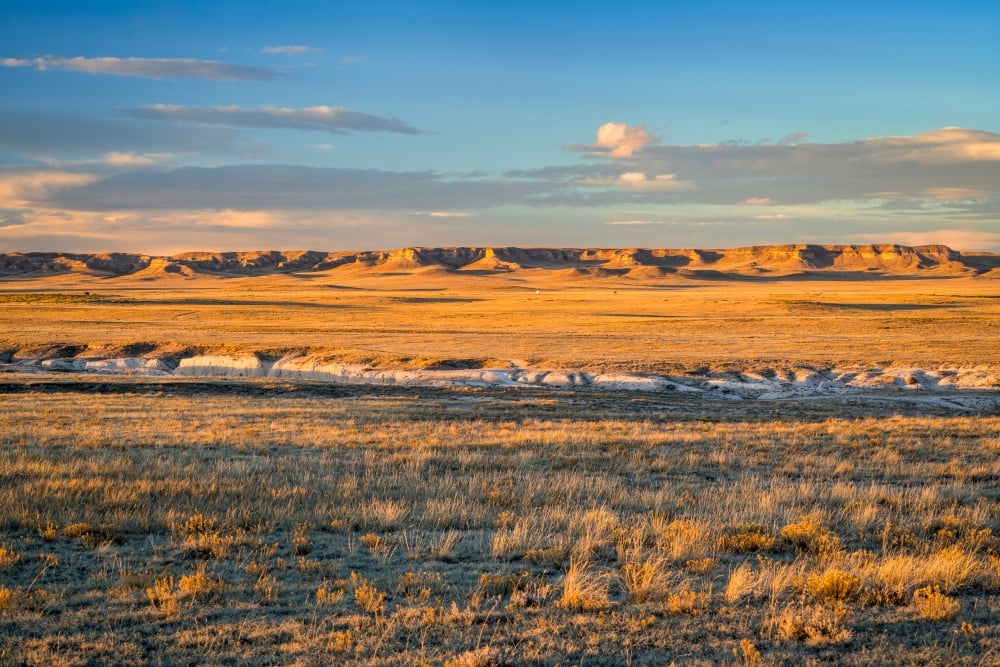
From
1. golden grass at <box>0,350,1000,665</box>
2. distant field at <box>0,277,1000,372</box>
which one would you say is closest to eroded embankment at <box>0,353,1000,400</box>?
distant field at <box>0,277,1000,372</box>

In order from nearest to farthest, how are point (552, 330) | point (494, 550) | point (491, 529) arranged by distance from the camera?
point (494, 550), point (491, 529), point (552, 330)

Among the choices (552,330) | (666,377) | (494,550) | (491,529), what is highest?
(494,550)

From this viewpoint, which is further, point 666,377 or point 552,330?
point 552,330

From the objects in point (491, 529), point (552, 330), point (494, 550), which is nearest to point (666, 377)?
point (552, 330)

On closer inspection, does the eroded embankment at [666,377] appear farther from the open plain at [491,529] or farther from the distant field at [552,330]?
the open plain at [491,529]

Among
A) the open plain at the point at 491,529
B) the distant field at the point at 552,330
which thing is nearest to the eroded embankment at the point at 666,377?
the distant field at the point at 552,330

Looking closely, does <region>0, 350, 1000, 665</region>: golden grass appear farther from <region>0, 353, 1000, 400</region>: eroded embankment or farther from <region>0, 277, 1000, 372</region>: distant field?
<region>0, 277, 1000, 372</region>: distant field

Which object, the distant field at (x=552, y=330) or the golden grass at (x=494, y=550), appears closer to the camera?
the golden grass at (x=494, y=550)

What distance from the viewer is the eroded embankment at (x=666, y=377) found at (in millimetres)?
32594

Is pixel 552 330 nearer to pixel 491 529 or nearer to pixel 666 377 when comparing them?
pixel 666 377

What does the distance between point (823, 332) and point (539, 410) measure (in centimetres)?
3381

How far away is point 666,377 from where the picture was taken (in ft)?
113

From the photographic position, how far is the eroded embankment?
107ft

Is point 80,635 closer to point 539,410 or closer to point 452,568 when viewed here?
point 452,568
